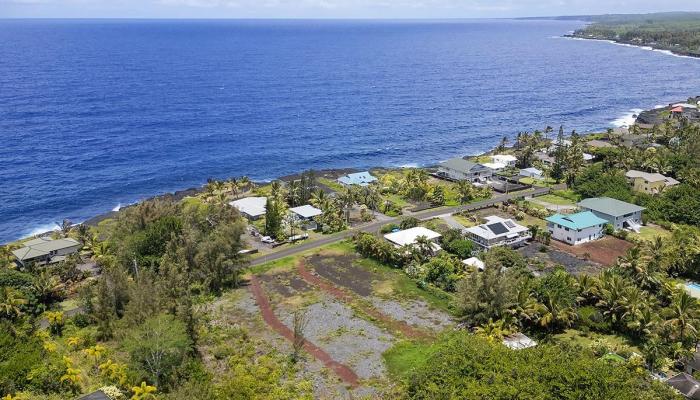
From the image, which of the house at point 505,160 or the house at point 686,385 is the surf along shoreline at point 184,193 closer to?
the house at point 505,160

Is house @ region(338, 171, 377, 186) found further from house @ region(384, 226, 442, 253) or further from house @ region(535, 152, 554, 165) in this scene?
house @ region(535, 152, 554, 165)

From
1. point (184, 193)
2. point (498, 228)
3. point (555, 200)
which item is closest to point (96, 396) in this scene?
point (498, 228)

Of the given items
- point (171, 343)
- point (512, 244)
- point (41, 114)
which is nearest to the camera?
point (171, 343)

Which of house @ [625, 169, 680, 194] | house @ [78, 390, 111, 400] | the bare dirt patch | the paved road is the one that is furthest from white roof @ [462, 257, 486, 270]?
house @ [625, 169, 680, 194]

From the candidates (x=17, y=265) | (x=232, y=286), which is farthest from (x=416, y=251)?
(x=17, y=265)

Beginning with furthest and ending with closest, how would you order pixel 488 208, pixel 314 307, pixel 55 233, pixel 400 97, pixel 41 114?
pixel 400 97 → pixel 41 114 → pixel 488 208 → pixel 55 233 → pixel 314 307

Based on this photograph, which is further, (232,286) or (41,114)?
(41,114)

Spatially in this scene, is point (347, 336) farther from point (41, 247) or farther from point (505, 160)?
point (505, 160)

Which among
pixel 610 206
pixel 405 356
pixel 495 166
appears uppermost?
pixel 405 356

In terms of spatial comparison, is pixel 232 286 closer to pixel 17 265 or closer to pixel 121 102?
pixel 17 265
